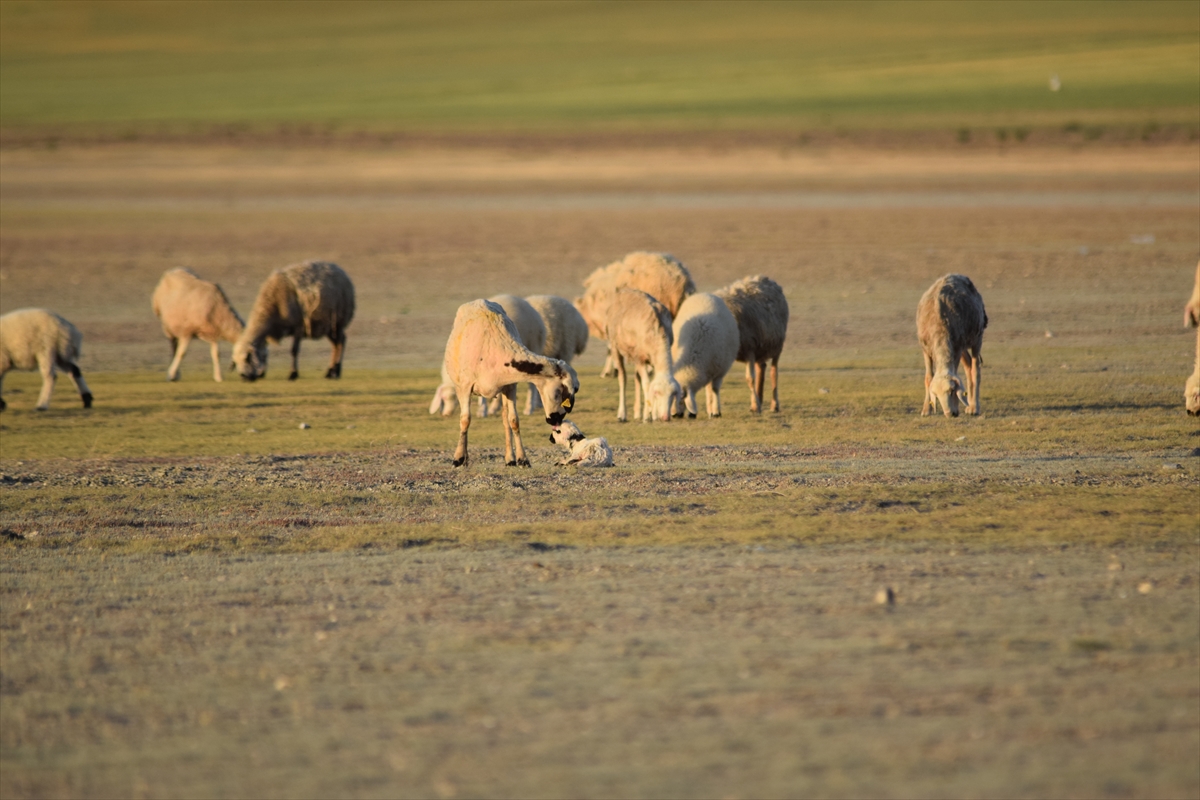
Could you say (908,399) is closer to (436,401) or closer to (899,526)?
(436,401)

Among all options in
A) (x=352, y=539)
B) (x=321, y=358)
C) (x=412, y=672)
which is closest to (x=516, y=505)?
(x=352, y=539)

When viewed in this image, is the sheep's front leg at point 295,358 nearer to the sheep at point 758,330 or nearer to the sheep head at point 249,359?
the sheep head at point 249,359

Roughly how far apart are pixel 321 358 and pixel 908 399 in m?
8.74

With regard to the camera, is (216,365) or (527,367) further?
(216,365)

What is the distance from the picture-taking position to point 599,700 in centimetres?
629

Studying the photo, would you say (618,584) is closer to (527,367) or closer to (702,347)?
(527,367)

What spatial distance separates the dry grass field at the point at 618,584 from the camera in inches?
227

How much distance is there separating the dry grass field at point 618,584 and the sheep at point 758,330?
34 cm

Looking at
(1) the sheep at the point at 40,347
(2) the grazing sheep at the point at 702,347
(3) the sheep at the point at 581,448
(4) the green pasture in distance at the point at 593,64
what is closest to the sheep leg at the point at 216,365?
(1) the sheep at the point at 40,347

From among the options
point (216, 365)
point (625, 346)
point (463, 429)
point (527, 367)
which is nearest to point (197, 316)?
point (216, 365)

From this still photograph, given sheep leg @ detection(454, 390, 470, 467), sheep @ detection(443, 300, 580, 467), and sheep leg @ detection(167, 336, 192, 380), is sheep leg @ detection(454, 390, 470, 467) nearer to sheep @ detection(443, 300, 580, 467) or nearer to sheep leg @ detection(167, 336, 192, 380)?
sheep @ detection(443, 300, 580, 467)

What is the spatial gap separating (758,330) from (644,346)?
1.20m

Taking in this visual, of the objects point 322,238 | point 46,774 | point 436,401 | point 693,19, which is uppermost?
point 693,19

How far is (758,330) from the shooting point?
14.6 m
